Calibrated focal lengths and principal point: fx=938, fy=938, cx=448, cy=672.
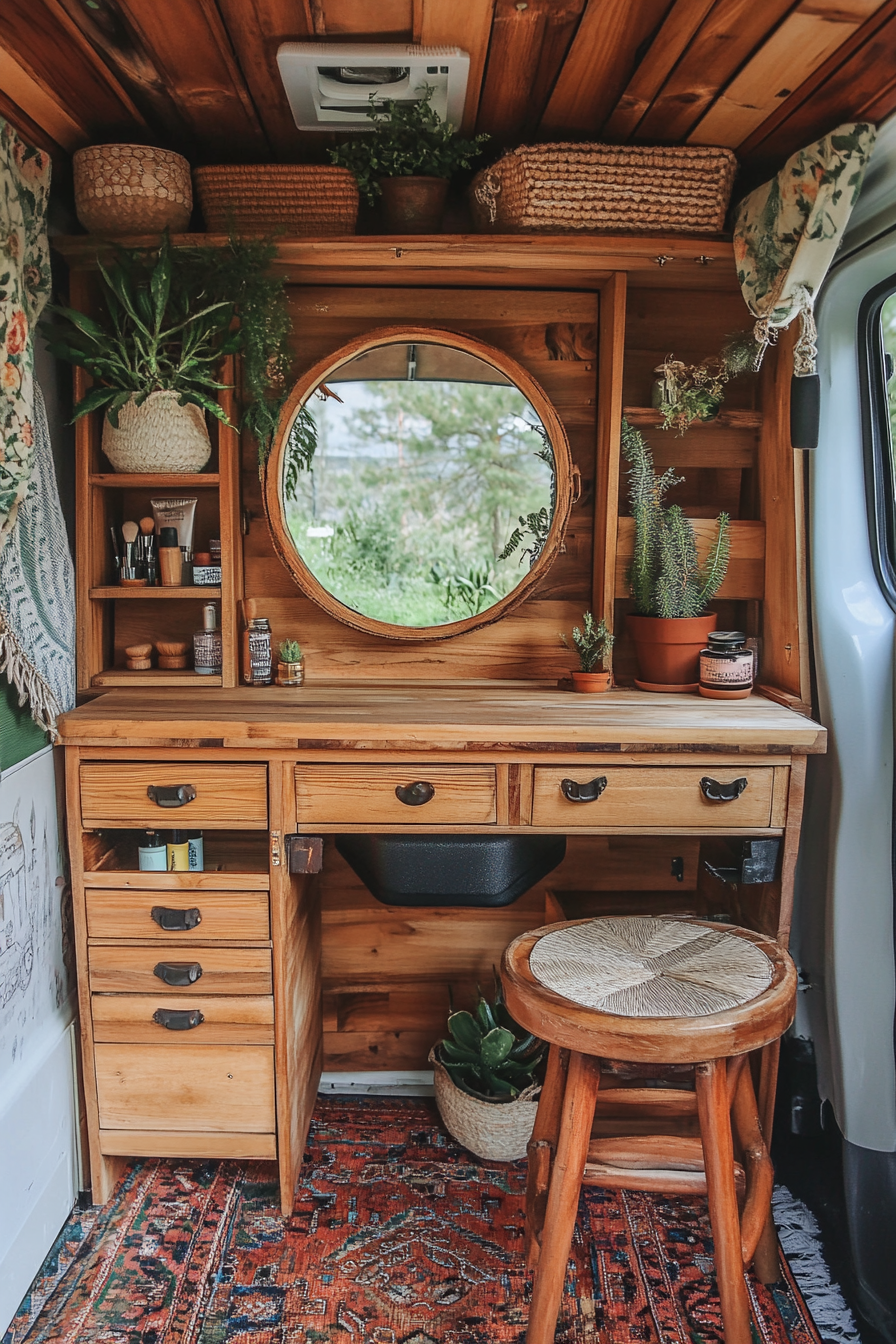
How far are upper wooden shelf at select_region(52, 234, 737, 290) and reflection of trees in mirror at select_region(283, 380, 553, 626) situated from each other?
0.94 feet

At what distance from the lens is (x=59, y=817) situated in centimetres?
203

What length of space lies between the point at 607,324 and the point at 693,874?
56.5 inches

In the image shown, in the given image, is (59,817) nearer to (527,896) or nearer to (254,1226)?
(254,1226)

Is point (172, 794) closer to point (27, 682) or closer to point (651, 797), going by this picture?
point (27, 682)

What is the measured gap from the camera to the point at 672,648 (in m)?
2.23

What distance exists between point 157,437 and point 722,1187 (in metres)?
1.85

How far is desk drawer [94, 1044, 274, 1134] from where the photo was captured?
201cm

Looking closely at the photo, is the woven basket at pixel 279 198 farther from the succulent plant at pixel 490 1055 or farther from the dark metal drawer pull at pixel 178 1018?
the succulent plant at pixel 490 1055

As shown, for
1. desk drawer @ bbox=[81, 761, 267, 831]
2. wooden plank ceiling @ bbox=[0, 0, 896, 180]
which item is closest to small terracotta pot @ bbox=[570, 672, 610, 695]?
desk drawer @ bbox=[81, 761, 267, 831]

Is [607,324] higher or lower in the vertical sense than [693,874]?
higher

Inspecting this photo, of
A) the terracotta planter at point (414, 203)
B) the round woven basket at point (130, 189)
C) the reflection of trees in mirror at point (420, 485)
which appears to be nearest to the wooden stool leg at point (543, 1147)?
the reflection of trees in mirror at point (420, 485)

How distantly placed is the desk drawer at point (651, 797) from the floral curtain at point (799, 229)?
873 mm

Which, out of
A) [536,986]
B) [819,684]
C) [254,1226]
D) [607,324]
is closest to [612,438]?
[607,324]

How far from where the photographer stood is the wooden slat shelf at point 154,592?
2.19 m
